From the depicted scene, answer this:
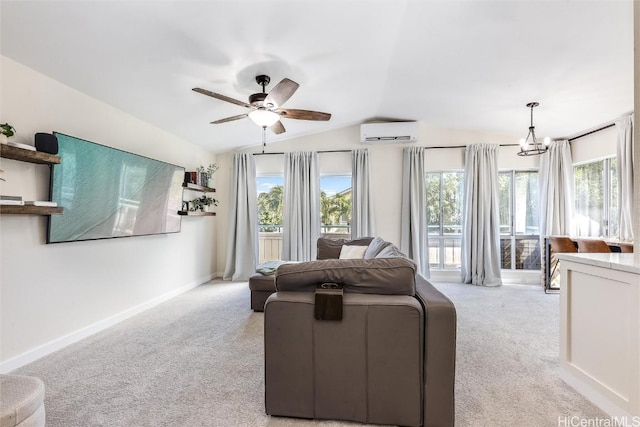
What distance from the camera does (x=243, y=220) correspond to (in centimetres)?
543

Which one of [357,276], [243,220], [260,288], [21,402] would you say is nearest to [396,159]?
[243,220]

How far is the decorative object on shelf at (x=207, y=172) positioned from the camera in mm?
4918

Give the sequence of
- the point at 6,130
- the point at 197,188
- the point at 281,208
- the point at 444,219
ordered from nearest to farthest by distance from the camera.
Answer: the point at 6,130 → the point at 197,188 → the point at 444,219 → the point at 281,208

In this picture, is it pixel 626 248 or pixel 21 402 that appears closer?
pixel 21 402

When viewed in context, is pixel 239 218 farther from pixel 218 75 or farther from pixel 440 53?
pixel 440 53

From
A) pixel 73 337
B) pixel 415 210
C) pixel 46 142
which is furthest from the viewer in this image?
pixel 415 210

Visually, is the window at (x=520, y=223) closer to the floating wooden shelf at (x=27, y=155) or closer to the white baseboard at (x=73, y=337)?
the white baseboard at (x=73, y=337)

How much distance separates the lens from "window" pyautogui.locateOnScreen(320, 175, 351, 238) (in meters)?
5.50

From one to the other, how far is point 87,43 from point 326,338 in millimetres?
2731

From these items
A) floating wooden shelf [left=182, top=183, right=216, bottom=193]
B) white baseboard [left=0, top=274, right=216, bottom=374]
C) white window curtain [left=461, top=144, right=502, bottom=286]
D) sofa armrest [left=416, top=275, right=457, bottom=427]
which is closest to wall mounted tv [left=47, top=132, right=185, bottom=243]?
floating wooden shelf [left=182, top=183, right=216, bottom=193]

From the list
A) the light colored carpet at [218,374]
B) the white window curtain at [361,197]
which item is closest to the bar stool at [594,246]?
the light colored carpet at [218,374]

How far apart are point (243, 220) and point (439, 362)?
4.48 meters

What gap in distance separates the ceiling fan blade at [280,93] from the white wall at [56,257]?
1858 millimetres

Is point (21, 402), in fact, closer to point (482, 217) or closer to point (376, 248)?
point (376, 248)
